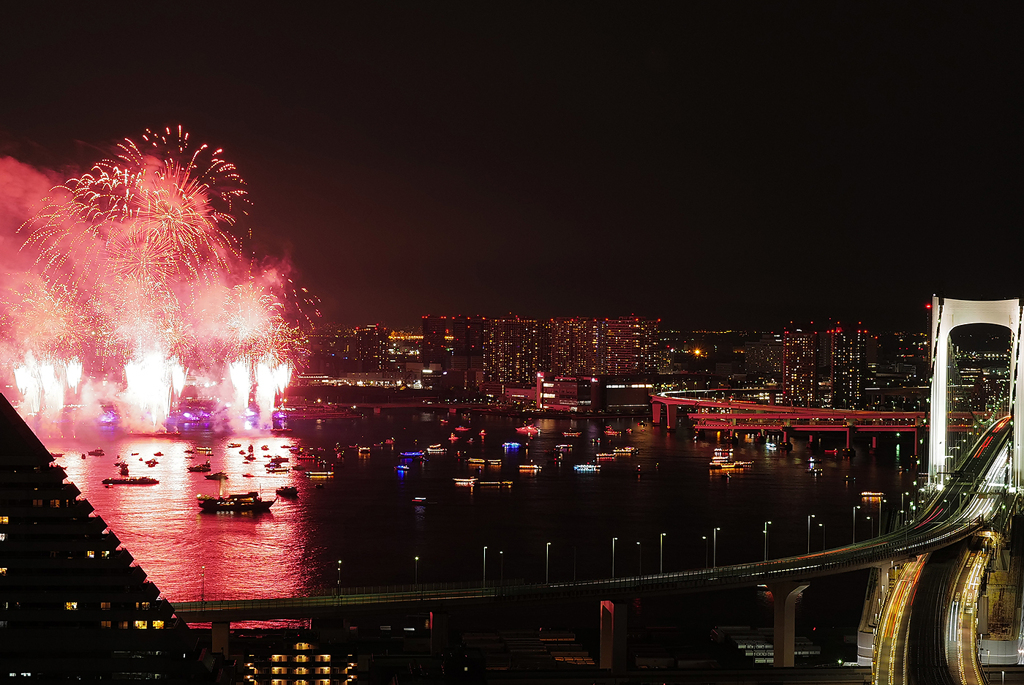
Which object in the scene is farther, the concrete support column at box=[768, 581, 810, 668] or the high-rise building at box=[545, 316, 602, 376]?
the high-rise building at box=[545, 316, 602, 376]

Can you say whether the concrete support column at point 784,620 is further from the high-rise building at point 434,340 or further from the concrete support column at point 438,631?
the high-rise building at point 434,340

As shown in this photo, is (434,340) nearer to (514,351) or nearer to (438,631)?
(514,351)

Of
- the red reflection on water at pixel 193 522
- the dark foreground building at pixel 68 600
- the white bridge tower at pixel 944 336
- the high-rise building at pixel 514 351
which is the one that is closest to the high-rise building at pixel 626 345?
the high-rise building at pixel 514 351

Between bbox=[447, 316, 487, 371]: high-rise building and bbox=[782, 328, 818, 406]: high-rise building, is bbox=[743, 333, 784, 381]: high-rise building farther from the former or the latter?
bbox=[782, 328, 818, 406]: high-rise building

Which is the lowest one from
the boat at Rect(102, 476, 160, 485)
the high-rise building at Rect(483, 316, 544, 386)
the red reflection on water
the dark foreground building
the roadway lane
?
the red reflection on water

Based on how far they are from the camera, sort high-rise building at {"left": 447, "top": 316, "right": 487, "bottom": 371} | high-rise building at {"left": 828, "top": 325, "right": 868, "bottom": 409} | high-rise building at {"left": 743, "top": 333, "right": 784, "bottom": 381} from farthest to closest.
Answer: high-rise building at {"left": 743, "top": 333, "right": 784, "bottom": 381}, high-rise building at {"left": 447, "top": 316, "right": 487, "bottom": 371}, high-rise building at {"left": 828, "top": 325, "right": 868, "bottom": 409}

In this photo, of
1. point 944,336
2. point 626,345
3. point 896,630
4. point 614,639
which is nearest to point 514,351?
point 626,345

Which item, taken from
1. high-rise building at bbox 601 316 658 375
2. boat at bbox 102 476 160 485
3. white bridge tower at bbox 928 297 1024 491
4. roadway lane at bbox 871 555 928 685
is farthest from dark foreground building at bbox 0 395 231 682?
high-rise building at bbox 601 316 658 375
